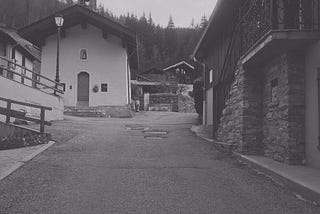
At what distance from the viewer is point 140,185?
6.86 metres

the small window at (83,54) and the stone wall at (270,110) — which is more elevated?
the small window at (83,54)

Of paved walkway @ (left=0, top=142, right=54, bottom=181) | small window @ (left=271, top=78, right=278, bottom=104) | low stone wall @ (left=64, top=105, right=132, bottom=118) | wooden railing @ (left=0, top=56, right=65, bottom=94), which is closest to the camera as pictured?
paved walkway @ (left=0, top=142, right=54, bottom=181)

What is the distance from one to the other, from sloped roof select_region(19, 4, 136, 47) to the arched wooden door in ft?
11.2

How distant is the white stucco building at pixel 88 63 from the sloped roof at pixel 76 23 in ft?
0.51

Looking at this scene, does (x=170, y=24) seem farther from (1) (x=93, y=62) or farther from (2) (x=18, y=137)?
(2) (x=18, y=137)

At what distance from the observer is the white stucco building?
28547 millimetres

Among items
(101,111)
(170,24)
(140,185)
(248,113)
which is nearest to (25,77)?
(101,111)

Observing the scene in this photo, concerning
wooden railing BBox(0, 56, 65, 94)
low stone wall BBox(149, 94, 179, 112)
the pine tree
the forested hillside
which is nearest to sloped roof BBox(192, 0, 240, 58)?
wooden railing BBox(0, 56, 65, 94)

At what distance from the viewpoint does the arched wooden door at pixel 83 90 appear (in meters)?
28.8

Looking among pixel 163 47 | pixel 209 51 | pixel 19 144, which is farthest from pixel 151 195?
pixel 163 47

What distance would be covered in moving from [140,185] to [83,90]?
22.7 meters

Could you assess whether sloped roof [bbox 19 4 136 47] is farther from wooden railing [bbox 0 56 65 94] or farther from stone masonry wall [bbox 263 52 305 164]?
stone masonry wall [bbox 263 52 305 164]

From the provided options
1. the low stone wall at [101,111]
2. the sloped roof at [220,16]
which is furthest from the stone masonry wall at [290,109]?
the low stone wall at [101,111]

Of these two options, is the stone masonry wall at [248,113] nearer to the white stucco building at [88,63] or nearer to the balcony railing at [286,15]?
the balcony railing at [286,15]
